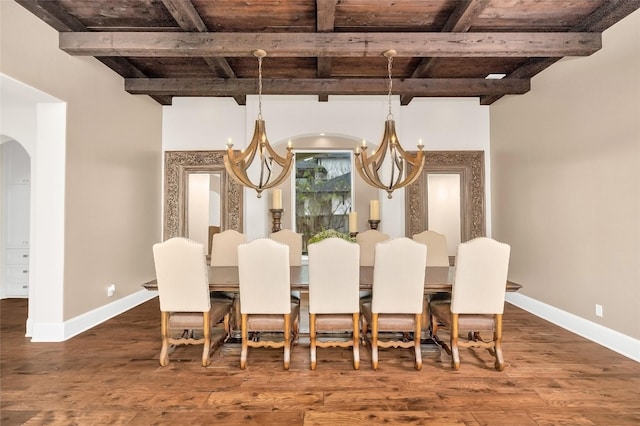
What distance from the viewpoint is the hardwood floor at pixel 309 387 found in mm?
2043

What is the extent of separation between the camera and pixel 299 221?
18.5 feet

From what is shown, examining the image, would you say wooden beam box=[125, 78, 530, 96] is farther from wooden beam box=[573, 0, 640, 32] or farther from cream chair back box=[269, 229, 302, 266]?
cream chair back box=[269, 229, 302, 266]

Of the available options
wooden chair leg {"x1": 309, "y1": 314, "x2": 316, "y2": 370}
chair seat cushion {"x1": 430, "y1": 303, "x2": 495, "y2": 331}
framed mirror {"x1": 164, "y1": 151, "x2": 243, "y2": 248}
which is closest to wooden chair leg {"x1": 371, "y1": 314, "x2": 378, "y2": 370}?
wooden chair leg {"x1": 309, "y1": 314, "x2": 316, "y2": 370}

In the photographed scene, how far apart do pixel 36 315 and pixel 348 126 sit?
14.3 ft

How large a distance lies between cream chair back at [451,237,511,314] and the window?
124 inches

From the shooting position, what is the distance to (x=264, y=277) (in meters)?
2.59

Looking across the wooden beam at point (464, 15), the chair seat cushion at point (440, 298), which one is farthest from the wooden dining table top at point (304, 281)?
the wooden beam at point (464, 15)

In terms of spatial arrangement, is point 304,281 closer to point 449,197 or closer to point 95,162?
point 95,162

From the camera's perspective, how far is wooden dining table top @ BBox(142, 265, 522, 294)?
2.70 meters

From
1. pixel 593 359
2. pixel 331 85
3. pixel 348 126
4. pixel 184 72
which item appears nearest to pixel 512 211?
pixel 593 359

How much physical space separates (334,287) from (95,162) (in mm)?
3048

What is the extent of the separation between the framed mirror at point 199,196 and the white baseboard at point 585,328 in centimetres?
410

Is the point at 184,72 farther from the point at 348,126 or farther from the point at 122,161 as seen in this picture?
the point at 348,126

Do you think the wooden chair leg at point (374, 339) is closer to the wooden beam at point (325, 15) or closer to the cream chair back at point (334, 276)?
the cream chair back at point (334, 276)
